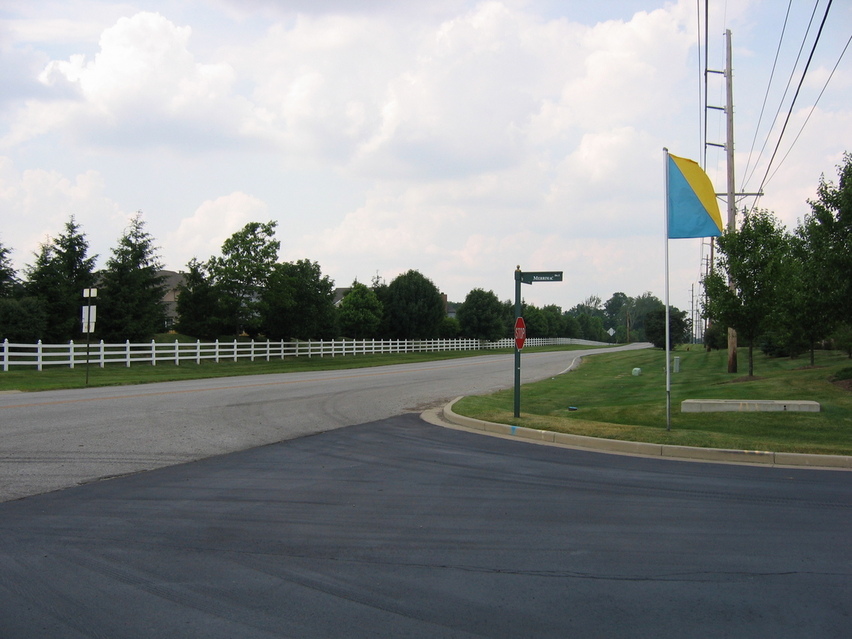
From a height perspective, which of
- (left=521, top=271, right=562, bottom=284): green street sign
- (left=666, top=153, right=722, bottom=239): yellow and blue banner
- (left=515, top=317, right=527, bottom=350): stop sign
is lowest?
(left=515, top=317, right=527, bottom=350): stop sign

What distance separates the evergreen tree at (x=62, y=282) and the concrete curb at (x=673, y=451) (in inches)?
1304

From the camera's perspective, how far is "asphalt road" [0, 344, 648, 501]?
Answer: 8547mm

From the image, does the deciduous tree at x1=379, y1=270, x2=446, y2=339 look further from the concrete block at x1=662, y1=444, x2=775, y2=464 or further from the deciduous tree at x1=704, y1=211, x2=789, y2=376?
the concrete block at x1=662, y1=444, x2=775, y2=464

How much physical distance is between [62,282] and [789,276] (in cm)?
3647

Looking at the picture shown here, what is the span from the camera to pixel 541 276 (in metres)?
13.0

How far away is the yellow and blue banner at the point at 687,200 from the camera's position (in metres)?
11.5

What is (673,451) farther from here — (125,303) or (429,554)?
(125,303)

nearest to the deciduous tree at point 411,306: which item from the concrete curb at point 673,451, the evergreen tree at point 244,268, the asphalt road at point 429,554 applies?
the evergreen tree at point 244,268

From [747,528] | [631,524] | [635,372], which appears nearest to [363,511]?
[631,524]

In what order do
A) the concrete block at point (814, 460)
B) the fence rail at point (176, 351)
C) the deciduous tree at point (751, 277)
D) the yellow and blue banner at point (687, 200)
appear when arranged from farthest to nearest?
the fence rail at point (176, 351)
the deciduous tree at point (751, 277)
the yellow and blue banner at point (687, 200)
the concrete block at point (814, 460)

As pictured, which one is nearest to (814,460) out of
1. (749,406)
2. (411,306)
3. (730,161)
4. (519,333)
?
(749,406)

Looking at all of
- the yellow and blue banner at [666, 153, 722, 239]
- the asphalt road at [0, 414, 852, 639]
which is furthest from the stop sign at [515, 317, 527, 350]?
the asphalt road at [0, 414, 852, 639]

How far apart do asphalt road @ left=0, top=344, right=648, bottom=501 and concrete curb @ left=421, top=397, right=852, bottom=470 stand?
10.9 feet

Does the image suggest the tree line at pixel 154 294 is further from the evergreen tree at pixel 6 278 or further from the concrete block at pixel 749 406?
the concrete block at pixel 749 406
